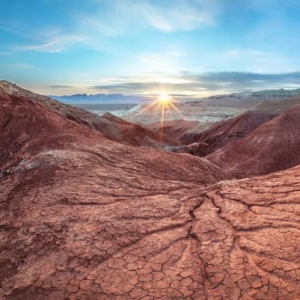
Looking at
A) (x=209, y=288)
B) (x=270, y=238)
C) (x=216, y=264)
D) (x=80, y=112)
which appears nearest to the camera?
(x=209, y=288)

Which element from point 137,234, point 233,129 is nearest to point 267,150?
point 233,129

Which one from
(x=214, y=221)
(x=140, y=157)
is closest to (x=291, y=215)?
(x=214, y=221)

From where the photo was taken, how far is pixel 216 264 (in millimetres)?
4430

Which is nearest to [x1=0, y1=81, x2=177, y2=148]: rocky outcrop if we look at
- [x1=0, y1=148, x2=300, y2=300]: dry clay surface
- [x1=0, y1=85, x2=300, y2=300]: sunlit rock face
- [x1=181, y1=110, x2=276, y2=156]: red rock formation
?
[x1=0, y1=85, x2=300, y2=300]: sunlit rock face

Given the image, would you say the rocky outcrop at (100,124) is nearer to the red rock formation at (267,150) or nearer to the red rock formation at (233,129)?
the red rock formation at (267,150)

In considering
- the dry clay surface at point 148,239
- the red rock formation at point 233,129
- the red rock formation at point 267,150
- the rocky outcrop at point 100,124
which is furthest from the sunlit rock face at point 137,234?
the red rock formation at point 233,129

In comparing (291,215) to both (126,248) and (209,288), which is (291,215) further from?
(126,248)

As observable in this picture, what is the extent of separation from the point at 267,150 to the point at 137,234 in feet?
68.9

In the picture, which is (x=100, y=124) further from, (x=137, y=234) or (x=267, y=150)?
(x=137, y=234)

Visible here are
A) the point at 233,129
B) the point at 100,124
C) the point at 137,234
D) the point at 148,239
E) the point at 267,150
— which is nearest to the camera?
the point at 148,239

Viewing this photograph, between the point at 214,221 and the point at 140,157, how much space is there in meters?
5.03

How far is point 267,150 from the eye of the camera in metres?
24.5

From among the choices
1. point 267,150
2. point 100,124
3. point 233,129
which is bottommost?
point 267,150

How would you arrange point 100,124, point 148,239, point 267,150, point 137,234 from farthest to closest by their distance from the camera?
point 267,150 → point 100,124 → point 137,234 → point 148,239
